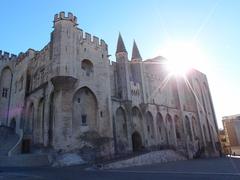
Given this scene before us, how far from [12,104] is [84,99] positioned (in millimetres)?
13133

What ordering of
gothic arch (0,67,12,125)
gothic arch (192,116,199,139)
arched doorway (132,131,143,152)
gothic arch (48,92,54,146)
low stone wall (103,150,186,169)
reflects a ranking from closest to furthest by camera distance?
low stone wall (103,150,186,169) → gothic arch (48,92,54,146) → arched doorway (132,131,143,152) → gothic arch (0,67,12,125) → gothic arch (192,116,199,139)

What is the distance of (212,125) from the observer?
1890 inches

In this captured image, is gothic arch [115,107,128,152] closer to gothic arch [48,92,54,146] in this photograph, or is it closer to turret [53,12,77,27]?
gothic arch [48,92,54,146]

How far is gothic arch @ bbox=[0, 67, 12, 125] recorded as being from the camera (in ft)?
102

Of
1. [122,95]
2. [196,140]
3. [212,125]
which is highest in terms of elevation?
[122,95]

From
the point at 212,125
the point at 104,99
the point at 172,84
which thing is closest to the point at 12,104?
the point at 104,99

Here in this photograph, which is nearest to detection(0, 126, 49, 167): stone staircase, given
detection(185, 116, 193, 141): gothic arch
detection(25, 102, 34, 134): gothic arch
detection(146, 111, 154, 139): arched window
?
detection(25, 102, 34, 134): gothic arch

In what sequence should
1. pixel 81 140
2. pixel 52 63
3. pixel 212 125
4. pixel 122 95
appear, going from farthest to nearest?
pixel 212 125 → pixel 122 95 → pixel 52 63 → pixel 81 140

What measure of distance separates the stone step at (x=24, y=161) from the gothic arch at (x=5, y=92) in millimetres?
14084

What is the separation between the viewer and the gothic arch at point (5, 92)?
1220 inches

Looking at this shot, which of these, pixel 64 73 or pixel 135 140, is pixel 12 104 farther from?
pixel 135 140

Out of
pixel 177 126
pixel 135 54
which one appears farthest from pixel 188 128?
pixel 135 54

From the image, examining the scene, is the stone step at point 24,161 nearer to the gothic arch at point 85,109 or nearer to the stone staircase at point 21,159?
the stone staircase at point 21,159

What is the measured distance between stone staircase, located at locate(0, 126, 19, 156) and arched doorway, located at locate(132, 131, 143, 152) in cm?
1429
